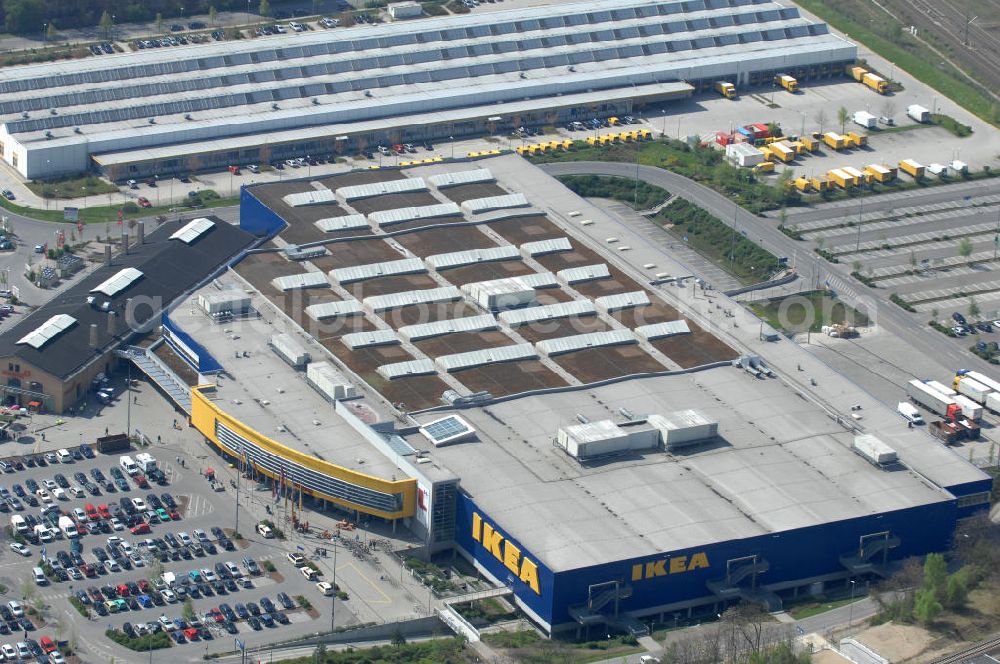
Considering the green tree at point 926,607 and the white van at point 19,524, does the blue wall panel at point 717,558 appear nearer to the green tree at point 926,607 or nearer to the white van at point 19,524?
the green tree at point 926,607

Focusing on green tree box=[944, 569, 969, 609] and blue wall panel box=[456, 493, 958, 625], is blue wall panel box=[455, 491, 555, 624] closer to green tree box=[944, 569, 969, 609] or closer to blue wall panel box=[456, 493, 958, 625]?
blue wall panel box=[456, 493, 958, 625]

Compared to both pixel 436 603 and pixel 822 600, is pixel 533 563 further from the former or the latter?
pixel 822 600

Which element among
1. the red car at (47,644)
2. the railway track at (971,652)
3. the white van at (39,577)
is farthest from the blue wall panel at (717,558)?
the red car at (47,644)

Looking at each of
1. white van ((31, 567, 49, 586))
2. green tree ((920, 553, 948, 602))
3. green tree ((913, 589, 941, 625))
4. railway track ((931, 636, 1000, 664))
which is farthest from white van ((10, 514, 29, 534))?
railway track ((931, 636, 1000, 664))

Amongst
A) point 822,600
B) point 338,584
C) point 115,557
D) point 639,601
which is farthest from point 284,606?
point 822,600

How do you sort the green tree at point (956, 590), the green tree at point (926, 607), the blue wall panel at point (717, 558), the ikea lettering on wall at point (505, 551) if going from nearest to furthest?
the blue wall panel at point (717, 558)
the ikea lettering on wall at point (505, 551)
the green tree at point (926, 607)
the green tree at point (956, 590)

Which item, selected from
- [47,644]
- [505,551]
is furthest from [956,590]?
[47,644]
